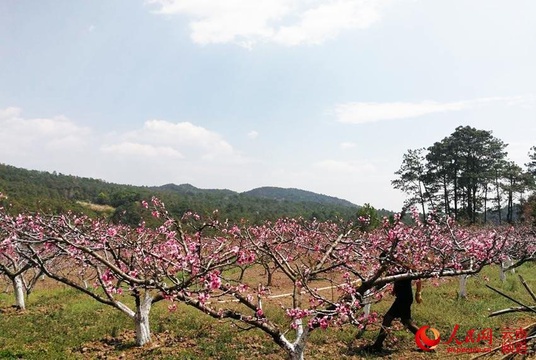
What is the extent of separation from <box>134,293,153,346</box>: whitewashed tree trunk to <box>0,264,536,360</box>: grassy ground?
260mm

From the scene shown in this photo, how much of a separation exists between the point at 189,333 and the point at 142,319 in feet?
7.24

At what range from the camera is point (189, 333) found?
524 inches

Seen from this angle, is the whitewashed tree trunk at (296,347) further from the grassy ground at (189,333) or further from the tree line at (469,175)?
the tree line at (469,175)

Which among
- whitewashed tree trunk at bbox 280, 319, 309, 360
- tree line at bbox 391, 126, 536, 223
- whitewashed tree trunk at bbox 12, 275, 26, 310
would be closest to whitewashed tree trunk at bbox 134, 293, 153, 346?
whitewashed tree trunk at bbox 280, 319, 309, 360

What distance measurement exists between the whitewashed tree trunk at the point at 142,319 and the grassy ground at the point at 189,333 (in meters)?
0.26

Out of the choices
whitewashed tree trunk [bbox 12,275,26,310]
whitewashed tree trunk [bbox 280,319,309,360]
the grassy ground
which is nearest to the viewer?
whitewashed tree trunk [bbox 280,319,309,360]

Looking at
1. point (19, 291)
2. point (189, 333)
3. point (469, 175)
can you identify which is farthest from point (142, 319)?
point (469, 175)

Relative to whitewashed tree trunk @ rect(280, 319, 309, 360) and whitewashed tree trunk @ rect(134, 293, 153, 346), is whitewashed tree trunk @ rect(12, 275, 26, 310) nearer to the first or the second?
whitewashed tree trunk @ rect(134, 293, 153, 346)

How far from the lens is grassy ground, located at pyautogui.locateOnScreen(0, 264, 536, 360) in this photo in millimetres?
11039

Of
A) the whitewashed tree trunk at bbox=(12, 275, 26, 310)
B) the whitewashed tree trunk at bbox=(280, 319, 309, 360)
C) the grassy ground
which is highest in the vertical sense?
the whitewashed tree trunk at bbox=(280, 319, 309, 360)

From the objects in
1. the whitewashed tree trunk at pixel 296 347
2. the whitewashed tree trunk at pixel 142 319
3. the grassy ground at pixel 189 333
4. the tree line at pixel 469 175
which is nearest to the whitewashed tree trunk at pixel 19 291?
the grassy ground at pixel 189 333

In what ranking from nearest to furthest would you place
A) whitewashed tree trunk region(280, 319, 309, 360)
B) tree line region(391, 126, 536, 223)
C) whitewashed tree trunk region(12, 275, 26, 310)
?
whitewashed tree trunk region(280, 319, 309, 360) → whitewashed tree trunk region(12, 275, 26, 310) → tree line region(391, 126, 536, 223)

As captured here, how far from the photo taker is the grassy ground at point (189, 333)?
1104 centimetres

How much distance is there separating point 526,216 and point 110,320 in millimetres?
46016
